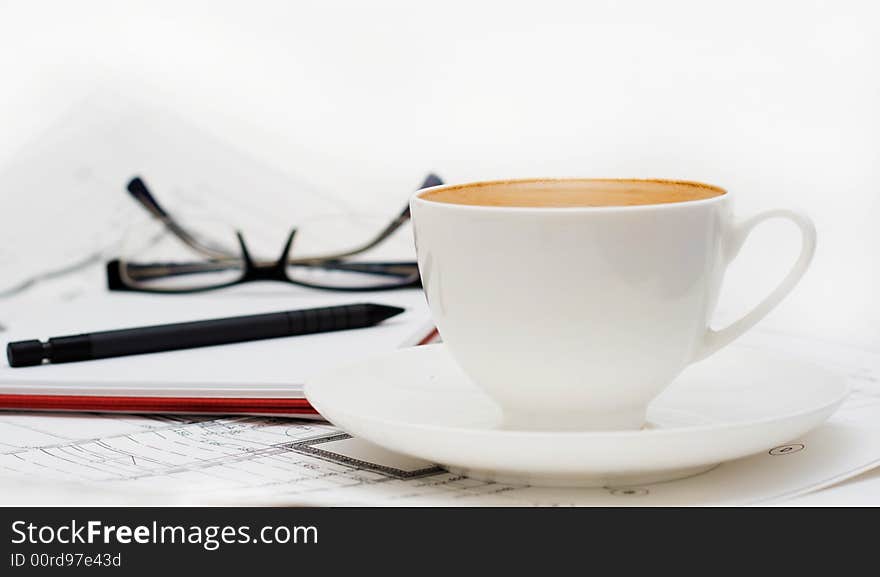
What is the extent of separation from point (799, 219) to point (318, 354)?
399 millimetres

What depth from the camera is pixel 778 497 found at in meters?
0.67

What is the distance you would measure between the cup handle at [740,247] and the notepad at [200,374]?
24cm

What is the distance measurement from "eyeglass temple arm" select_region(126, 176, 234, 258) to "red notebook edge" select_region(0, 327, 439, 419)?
58cm

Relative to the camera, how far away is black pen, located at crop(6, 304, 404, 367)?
956mm

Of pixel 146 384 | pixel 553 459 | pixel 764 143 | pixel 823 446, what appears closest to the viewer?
pixel 553 459

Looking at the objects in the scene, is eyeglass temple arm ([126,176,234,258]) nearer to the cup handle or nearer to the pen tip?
the pen tip

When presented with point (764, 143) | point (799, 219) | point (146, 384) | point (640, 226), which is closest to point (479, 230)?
point (640, 226)

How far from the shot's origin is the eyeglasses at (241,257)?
1366 mm

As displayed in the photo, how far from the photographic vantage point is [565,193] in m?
0.80

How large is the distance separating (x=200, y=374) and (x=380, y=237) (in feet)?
1.72

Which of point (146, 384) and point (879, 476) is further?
point (146, 384)

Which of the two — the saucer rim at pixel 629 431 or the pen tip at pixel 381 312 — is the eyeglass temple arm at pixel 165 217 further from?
the saucer rim at pixel 629 431

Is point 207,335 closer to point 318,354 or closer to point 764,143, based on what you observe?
point 318,354

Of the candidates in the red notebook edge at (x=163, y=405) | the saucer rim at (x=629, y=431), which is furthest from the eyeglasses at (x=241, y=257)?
the saucer rim at (x=629, y=431)
